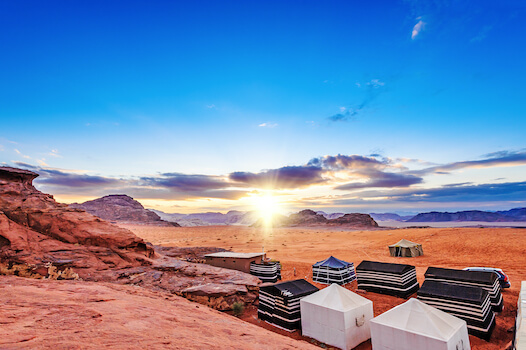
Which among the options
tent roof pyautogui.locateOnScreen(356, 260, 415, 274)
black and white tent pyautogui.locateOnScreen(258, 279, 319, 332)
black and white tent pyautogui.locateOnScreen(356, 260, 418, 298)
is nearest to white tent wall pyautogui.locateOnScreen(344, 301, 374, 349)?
black and white tent pyautogui.locateOnScreen(258, 279, 319, 332)

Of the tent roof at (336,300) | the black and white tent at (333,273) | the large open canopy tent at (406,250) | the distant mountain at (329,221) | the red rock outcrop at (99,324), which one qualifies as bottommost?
the distant mountain at (329,221)

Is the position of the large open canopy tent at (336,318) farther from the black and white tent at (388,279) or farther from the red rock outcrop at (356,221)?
the red rock outcrop at (356,221)

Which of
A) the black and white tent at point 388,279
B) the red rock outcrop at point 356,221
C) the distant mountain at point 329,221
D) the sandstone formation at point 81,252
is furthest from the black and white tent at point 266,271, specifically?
the red rock outcrop at point 356,221

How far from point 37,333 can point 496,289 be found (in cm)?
1820

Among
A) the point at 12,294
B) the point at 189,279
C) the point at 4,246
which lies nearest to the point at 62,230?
the point at 4,246

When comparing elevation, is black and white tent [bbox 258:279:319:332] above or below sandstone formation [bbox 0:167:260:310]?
below

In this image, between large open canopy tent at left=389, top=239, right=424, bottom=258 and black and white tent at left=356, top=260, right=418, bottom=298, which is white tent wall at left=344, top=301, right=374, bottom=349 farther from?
large open canopy tent at left=389, top=239, right=424, bottom=258

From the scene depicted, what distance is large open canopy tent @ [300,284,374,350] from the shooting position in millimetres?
10070

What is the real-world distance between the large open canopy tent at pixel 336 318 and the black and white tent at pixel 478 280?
5976mm

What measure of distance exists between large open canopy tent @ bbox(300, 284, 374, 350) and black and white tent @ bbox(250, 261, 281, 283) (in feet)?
24.4

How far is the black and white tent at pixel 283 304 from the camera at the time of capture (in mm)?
11703

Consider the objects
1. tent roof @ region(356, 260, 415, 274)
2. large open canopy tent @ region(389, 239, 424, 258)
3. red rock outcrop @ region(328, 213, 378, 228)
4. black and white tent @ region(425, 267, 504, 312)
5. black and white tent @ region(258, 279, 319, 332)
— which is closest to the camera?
black and white tent @ region(258, 279, 319, 332)

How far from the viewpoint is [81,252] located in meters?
14.3

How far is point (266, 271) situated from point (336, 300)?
8648 mm
